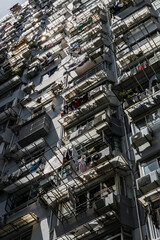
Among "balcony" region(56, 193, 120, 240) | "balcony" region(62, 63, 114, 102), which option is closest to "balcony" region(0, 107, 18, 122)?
"balcony" region(62, 63, 114, 102)

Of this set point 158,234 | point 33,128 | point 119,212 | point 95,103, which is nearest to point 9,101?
point 33,128

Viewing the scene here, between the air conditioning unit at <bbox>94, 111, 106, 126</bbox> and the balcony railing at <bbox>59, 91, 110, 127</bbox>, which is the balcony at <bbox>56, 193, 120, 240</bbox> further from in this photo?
the balcony railing at <bbox>59, 91, 110, 127</bbox>

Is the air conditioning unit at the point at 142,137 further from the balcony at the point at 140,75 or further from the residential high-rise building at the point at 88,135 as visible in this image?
the balcony at the point at 140,75

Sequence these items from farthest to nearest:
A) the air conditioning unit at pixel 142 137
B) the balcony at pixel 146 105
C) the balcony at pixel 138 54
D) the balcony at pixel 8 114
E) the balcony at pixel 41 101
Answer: the balcony at pixel 8 114 < the balcony at pixel 41 101 < the balcony at pixel 138 54 < the balcony at pixel 146 105 < the air conditioning unit at pixel 142 137

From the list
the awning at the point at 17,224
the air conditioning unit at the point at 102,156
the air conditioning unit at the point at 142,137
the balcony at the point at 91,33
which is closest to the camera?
the air conditioning unit at the point at 142,137

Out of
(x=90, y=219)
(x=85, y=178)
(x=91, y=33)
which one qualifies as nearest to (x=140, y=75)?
(x=85, y=178)

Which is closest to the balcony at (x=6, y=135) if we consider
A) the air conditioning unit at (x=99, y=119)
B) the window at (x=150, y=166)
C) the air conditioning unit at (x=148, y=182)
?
the air conditioning unit at (x=99, y=119)
